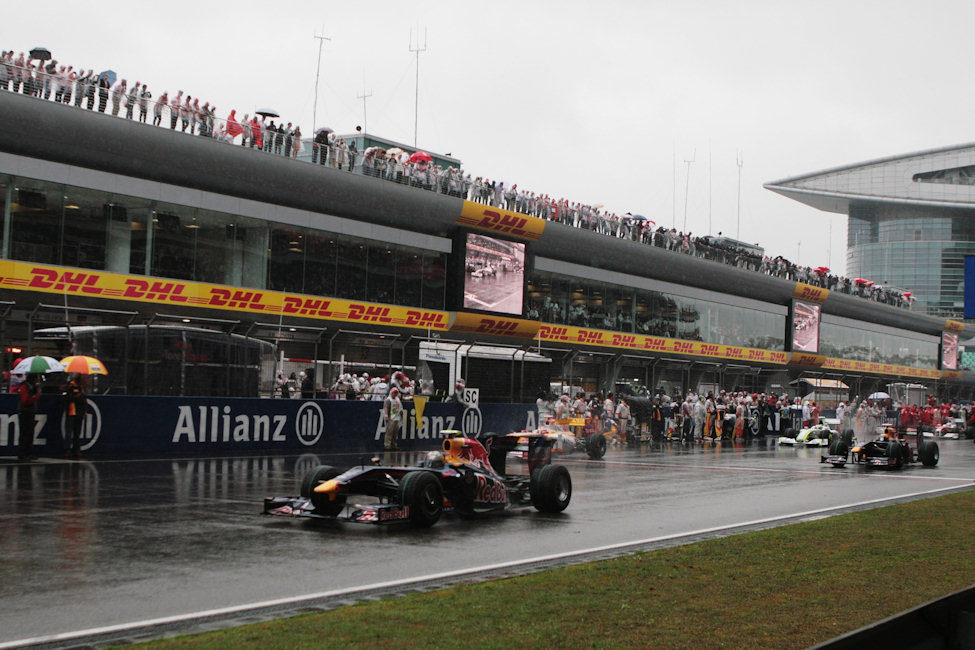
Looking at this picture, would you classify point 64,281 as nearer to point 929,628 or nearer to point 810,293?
point 929,628

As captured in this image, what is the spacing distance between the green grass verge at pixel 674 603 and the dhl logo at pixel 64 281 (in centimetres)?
2444

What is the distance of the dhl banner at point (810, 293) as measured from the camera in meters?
69.8

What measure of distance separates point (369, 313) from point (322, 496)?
29.1m

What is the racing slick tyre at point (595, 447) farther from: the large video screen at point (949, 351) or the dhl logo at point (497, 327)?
the large video screen at point (949, 351)

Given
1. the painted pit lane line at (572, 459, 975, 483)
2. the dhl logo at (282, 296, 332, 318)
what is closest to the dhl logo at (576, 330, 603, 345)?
the dhl logo at (282, 296, 332, 318)

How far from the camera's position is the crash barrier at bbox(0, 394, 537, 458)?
20.6 m

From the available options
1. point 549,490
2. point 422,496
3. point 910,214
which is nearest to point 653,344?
point 549,490

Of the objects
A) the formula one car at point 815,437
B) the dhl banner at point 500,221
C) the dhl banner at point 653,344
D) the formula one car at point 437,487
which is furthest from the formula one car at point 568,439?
the dhl banner at point 653,344

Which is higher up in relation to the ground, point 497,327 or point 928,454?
point 497,327

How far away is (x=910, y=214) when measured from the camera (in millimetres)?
138750

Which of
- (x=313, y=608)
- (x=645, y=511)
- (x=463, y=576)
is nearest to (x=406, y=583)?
(x=463, y=576)

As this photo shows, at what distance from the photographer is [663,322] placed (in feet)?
192

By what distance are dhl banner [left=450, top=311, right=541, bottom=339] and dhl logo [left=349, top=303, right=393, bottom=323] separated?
374cm

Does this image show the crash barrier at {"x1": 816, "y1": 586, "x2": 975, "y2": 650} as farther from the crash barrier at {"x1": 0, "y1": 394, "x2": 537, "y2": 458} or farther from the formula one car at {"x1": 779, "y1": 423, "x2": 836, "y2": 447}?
the formula one car at {"x1": 779, "y1": 423, "x2": 836, "y2": 447}
